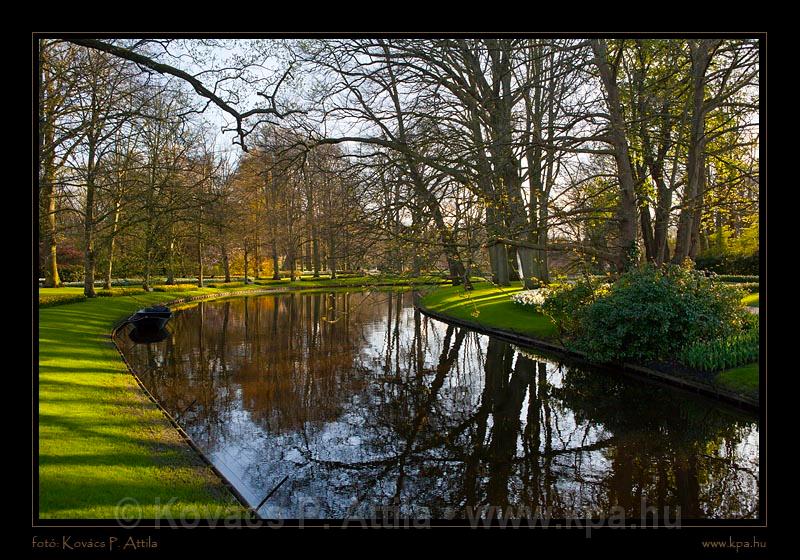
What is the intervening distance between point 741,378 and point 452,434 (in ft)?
18.0

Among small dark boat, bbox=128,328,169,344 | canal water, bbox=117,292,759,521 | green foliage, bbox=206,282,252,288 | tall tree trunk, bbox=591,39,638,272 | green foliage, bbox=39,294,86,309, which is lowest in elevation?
canal water, bbox=117,292,759,521

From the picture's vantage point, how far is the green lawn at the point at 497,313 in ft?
52.1

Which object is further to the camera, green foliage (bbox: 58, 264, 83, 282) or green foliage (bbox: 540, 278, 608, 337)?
green foliage (bbox: 58, 264, 83, 282)

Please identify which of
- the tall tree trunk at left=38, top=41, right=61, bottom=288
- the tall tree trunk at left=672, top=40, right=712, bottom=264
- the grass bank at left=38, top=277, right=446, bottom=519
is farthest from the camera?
the tall tree trunk at left=38, top=41, right=61, bottom=288

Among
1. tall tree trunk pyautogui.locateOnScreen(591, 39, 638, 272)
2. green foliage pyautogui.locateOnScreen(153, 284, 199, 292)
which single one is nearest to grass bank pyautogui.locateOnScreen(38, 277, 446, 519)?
tall tree trunk pyautogui.locateOnScreen(591, 39, 638, 272)

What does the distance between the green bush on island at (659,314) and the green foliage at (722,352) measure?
294 millimetres

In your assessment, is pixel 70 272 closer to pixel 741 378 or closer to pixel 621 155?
pixel 621 155

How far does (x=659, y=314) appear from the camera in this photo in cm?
1033

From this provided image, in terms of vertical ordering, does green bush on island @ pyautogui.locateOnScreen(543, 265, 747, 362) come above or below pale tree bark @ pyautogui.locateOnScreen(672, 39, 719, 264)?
below

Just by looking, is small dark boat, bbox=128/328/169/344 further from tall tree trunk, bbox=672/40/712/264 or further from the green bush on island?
tall tree trunk, bbox=672/40/712/264

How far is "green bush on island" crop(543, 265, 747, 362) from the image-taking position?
34.4ft
